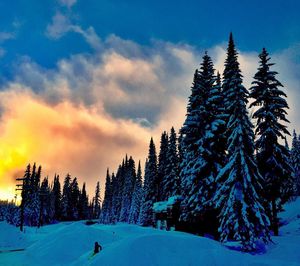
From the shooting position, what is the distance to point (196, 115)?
3200 cm

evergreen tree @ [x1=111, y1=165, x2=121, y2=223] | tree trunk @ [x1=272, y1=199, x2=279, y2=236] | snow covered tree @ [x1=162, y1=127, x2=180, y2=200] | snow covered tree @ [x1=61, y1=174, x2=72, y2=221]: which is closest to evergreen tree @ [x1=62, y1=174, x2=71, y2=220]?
snow covered tree @ [x1=61, y1=174, x2=72, y2=221]

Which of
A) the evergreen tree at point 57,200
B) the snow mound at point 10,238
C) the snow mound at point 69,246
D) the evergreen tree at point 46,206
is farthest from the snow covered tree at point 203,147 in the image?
the evergreen tree at point 57,200

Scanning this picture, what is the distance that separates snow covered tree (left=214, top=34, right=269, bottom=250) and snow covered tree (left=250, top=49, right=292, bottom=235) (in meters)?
3.75

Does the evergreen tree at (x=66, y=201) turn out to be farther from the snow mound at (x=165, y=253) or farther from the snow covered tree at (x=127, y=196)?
the snow mound at (x=165, y=253)

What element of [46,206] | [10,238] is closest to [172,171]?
[10,238]

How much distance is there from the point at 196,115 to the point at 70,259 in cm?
1782

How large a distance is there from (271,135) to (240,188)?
825 cm

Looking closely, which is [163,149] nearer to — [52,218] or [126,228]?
[126,228]

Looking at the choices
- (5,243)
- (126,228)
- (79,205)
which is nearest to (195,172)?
(126,228)

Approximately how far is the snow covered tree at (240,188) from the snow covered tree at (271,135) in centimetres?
375

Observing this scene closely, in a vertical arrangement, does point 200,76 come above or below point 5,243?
above

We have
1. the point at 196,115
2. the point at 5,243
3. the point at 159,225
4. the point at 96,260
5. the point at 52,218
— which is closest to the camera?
the point at 96,260

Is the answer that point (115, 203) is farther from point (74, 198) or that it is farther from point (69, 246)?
point (69, 246)

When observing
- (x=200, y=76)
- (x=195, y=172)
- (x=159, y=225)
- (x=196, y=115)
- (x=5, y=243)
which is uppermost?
(x=200, y=76)
